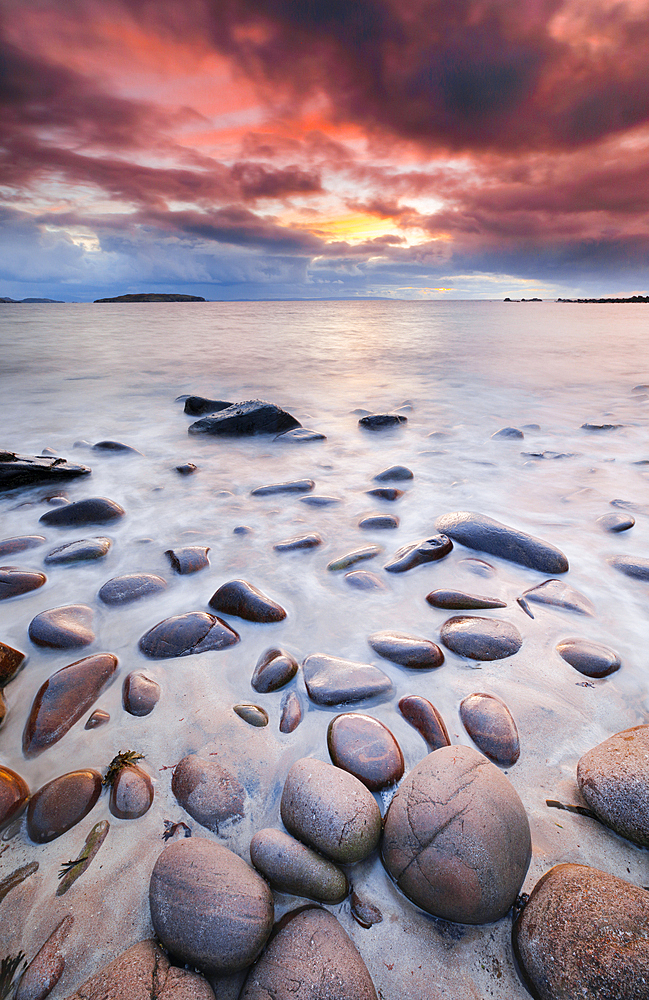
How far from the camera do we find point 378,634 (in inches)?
81.7

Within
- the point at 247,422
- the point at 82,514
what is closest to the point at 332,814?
the point at 82,514

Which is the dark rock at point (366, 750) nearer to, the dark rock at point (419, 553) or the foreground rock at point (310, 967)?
the foreground rock at point (310, 967)

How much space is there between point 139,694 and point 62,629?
24.1 inches

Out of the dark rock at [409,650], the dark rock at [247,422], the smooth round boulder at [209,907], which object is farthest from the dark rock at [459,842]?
the dark rock at [247,422]

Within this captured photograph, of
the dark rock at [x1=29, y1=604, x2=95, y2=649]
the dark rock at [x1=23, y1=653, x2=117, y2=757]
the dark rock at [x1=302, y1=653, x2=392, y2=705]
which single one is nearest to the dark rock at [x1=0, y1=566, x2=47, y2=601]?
the dark rock at [x1=29, y1=604, x2=95, y2=649]

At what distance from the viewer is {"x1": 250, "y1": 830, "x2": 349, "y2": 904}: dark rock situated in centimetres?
112

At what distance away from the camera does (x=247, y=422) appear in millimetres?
5551

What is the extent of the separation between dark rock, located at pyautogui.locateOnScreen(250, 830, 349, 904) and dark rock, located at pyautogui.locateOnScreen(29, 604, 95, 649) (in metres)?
1.32

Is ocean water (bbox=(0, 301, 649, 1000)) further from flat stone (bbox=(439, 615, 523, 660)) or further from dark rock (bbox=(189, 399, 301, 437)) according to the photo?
dark rock (bbox=(189, 399, 301, 437))

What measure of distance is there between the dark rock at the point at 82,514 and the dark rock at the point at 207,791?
227cm

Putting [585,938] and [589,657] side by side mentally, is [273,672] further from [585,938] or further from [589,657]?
[589,657]

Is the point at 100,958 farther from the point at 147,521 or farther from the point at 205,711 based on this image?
Answer: the point at 147,521

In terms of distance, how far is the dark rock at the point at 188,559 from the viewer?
8.64 feet

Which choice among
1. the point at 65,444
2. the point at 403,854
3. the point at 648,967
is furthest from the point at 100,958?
the point at 65,444
